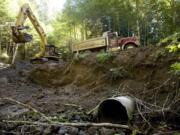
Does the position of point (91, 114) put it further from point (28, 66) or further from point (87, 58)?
point (28, 66)

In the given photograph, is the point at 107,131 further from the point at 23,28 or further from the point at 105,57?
the point at 23,28

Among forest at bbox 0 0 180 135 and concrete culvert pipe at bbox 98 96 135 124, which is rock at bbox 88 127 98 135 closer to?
forest at bbox 0 0 180 135

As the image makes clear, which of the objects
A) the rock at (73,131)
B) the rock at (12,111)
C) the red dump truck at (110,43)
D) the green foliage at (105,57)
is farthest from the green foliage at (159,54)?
the red dump truck at (110,43)

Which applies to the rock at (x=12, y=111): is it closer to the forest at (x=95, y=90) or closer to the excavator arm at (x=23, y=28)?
the forest at (x=95, y=90)

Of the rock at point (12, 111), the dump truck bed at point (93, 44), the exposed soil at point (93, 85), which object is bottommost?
the rock at point (12, 111)

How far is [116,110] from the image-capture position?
8.16 m

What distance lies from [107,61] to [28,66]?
154 inches

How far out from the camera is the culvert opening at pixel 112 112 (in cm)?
743

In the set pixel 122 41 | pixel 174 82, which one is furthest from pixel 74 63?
pixel 122 41

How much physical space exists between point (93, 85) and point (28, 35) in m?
3.45

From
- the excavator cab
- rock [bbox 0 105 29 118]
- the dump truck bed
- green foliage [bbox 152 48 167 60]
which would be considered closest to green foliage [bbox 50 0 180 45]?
the dump truck bed

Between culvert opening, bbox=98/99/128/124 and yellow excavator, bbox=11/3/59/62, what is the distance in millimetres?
5177

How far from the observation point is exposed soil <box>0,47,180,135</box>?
7334 mm

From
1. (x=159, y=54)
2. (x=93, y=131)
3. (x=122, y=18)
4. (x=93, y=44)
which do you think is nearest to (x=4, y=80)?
(x=159, y=54)
